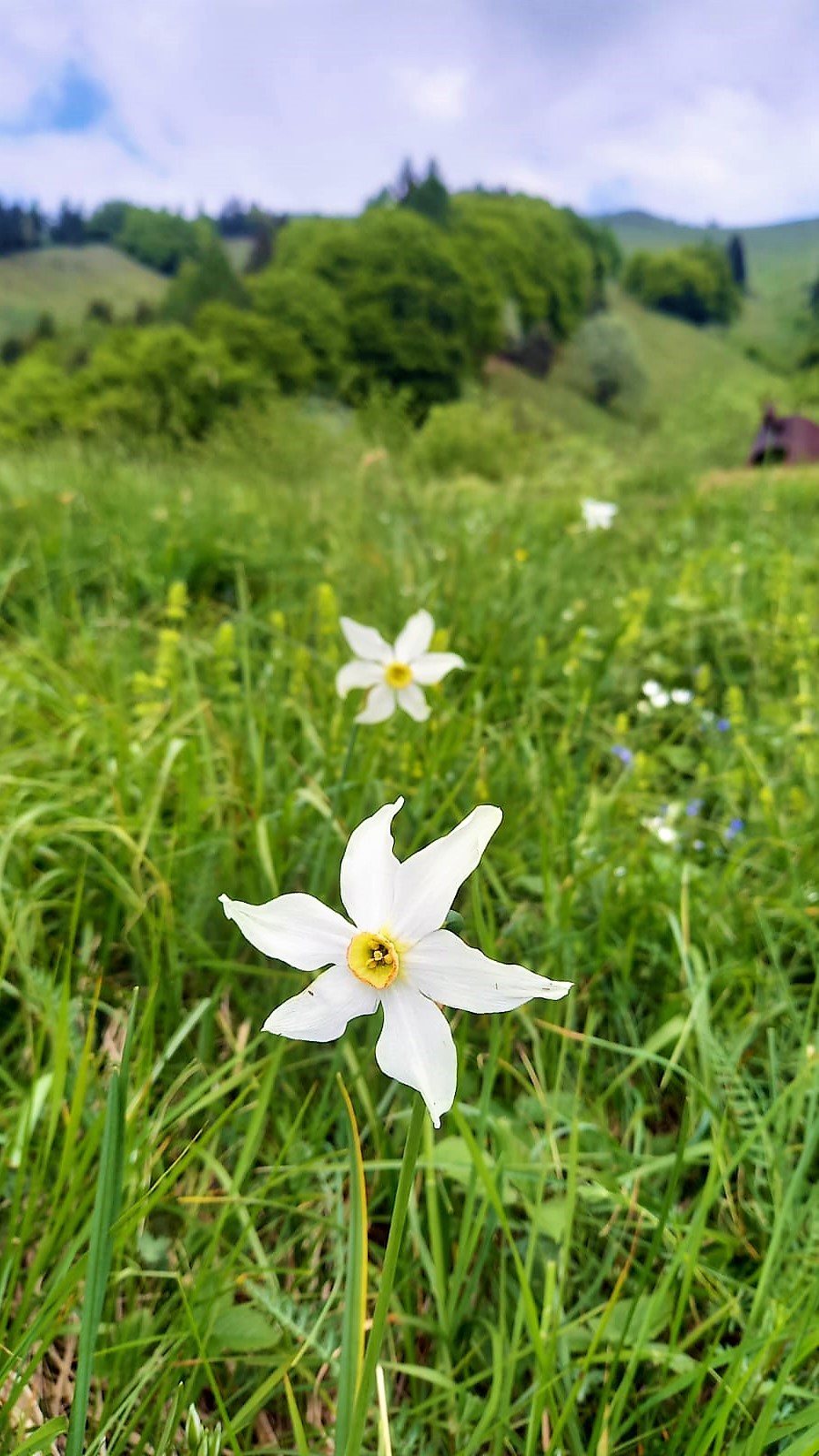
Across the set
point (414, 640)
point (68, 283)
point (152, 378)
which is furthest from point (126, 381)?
point (414, 640)

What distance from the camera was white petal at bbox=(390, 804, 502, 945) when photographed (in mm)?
633

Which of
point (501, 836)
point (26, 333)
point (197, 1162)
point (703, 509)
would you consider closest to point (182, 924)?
point (197, 1162)

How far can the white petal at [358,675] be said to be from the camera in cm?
163

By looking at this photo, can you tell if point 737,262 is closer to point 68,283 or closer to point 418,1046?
point 68,283

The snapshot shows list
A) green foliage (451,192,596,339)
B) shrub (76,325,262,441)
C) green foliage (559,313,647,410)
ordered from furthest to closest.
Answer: green foliage (451,192,596,339) < green foliage (559,313,647,410) < shrub (76,325,262,441)

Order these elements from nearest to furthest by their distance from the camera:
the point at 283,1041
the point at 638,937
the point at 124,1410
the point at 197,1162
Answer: the point at 124,1410
the point at 283,1041
the point at 197,1162
the point at 638,937

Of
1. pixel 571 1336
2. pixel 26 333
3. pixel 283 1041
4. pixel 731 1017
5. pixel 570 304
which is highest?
pixel 570 304

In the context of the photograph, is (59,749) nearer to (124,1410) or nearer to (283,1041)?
(283,1041)

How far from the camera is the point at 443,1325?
108 centimetres

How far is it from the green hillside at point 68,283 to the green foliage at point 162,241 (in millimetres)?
1230

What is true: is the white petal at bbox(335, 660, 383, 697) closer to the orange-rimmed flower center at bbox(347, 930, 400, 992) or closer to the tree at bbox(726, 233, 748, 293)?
the orange-rimmed flower center at bbox(347, 930, 400, 992)

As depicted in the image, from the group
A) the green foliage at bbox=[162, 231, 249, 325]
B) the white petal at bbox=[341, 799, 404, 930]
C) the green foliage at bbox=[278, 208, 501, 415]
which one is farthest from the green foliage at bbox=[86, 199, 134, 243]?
the white petal at bbox=[341, 799, 404, 930]

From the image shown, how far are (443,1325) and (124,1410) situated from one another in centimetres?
39

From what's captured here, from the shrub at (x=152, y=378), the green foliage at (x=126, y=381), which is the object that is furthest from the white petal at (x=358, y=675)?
the green foliage at (x=126, y=381)
